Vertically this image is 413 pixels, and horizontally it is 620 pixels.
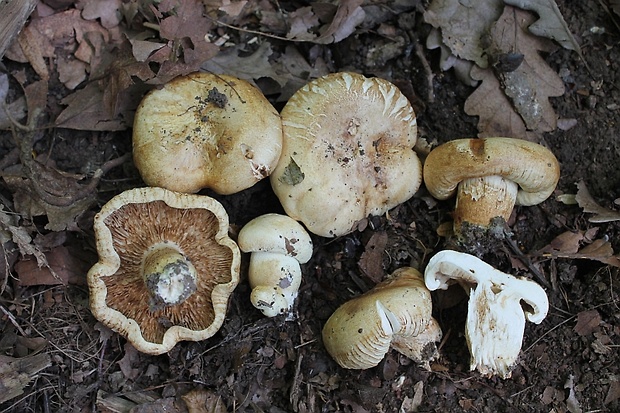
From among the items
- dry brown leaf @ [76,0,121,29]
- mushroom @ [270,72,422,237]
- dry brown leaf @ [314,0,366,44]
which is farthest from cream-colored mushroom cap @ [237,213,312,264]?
dry brown leaf @ [76,0,121,29]

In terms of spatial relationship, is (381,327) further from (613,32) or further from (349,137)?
(613,32)

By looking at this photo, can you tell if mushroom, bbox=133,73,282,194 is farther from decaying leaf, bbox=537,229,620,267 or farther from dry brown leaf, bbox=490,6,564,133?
decaying leaf, bbox=537,229,620,267

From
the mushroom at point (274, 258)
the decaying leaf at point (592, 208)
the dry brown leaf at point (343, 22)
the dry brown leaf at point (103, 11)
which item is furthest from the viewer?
the dry brown leaf at point (343, 22)

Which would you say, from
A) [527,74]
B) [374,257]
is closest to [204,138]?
[374,257]

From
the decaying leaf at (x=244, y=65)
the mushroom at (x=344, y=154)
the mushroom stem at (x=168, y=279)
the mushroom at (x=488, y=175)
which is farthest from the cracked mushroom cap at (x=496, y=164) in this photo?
the mushroom stem at (x=168, y=279)

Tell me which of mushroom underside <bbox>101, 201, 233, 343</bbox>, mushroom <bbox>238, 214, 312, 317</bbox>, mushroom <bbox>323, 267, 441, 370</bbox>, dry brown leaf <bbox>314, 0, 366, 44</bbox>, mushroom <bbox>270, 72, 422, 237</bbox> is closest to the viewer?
mushroom <bbox>323, 267, 441, 370</bbox>

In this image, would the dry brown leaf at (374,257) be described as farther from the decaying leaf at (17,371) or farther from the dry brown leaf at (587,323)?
the decaying leaf at (17,371)

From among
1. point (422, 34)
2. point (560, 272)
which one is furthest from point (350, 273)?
point (422, 34)
